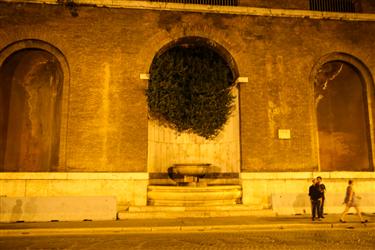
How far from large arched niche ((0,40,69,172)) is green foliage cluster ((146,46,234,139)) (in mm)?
3454

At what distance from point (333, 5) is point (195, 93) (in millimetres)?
6697

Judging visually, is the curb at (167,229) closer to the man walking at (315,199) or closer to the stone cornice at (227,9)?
the man walking at (315,199)

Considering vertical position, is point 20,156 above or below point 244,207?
above

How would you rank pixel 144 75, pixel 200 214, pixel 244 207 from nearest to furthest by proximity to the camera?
pixel 200 214, pixel 244 207, pixel 144 75

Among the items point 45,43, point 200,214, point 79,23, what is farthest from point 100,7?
point 200,214

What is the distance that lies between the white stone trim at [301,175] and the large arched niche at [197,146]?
2.86ft

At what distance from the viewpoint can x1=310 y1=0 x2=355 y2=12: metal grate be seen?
608 inches

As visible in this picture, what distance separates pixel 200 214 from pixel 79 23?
786 cm

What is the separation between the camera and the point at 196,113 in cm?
1492

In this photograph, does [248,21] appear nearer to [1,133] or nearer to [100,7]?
[100,7]

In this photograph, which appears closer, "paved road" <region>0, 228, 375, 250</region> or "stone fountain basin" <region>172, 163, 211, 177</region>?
"paved road" <region>0, 228, 375, 250</region>

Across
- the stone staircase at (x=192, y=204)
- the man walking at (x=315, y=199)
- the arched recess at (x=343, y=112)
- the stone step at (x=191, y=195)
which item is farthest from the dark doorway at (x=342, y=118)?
the stone step at (x=191, y=195)

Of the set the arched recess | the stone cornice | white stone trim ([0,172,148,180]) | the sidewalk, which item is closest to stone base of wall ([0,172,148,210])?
white stone trim ([0,172,148,180])

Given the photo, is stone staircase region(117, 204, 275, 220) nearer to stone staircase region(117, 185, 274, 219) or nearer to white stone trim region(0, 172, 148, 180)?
stone staircase region(117, 185, 274, 219)
